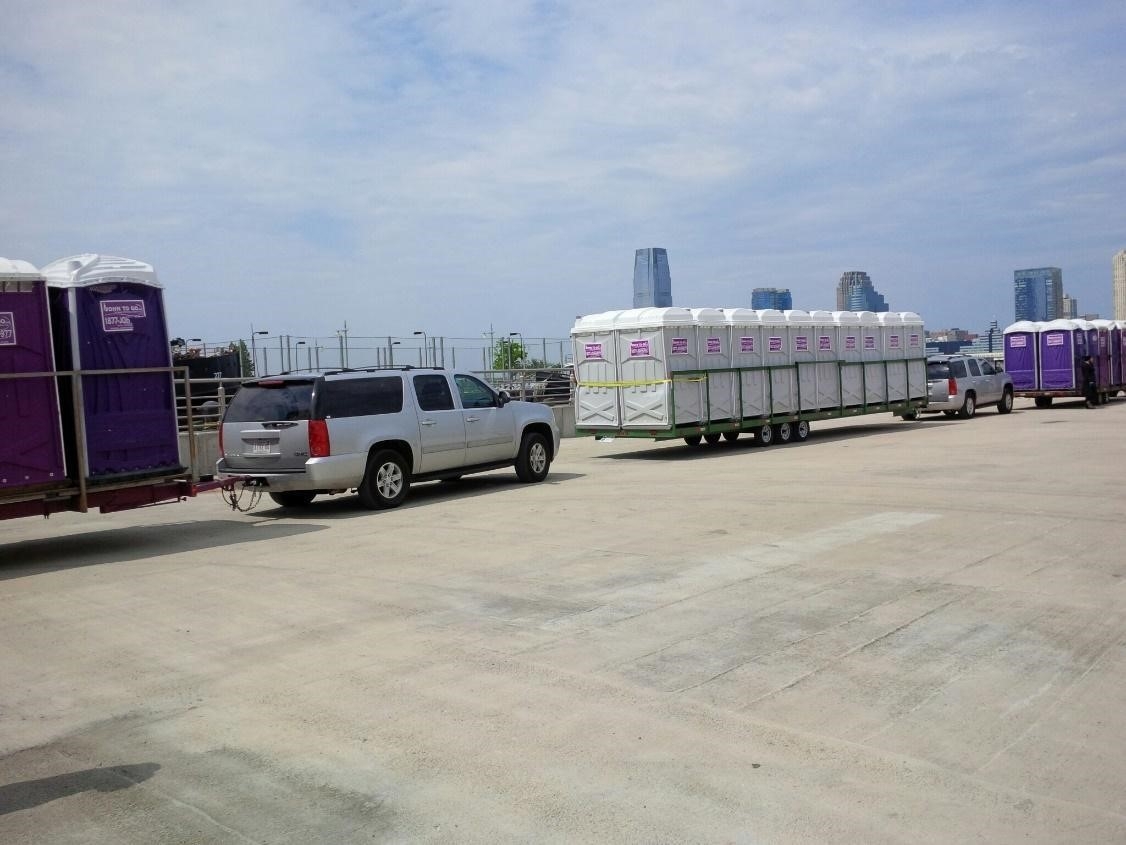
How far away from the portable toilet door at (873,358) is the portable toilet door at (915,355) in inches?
56.8

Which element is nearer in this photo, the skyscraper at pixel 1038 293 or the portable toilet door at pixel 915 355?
the portable toilet door at pixel 915 355

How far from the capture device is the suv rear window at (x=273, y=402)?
13156mm

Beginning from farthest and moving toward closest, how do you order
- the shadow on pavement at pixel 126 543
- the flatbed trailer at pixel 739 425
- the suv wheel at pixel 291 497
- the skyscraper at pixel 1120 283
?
the skyscraper at pixel 1120 283 → the flatbed trailer at pixel 739 425 → the suv wheel at pixel 291 497 → the shadow on pavement at pixel 126 543

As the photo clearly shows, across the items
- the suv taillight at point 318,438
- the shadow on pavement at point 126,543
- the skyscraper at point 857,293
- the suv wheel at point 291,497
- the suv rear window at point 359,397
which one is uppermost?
the skyscraper at point 857,293

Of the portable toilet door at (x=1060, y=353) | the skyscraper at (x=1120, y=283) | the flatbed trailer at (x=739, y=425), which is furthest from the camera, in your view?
the skyscraper at (x=1120, y=283)

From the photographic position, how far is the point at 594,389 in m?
21.5

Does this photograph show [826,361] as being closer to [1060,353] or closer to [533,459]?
[533,459]

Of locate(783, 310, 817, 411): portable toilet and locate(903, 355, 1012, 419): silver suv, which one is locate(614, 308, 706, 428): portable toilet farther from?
locate(903, 355, 1012, 419): silver suv

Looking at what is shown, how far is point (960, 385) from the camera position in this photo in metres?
29.8

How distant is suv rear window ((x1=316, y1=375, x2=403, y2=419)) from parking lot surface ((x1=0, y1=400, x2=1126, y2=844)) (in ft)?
6.26

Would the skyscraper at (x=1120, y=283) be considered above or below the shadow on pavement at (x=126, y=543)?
above

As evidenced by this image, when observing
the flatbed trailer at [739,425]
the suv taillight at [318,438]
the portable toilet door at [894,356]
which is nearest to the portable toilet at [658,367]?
the flatbed trailer at [739,425]

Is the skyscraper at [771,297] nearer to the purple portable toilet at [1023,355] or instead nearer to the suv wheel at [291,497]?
the purple portable toilet at [1023,355]

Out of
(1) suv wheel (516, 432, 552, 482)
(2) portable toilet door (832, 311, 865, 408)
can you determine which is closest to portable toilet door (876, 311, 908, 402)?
(2) portable toilet door (832, 311, 865, 408)
